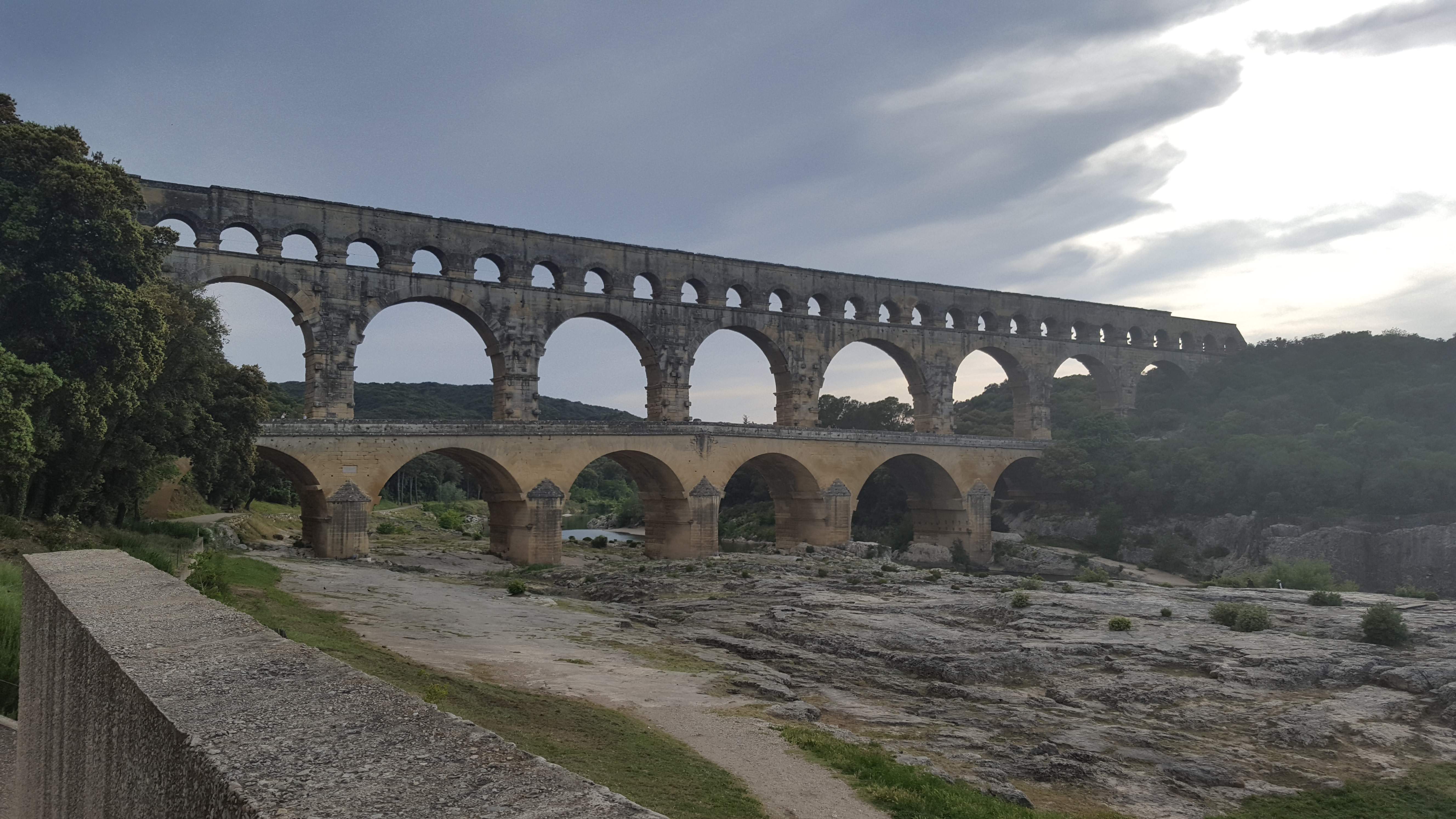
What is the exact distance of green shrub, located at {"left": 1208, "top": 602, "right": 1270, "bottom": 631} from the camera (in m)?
19.7

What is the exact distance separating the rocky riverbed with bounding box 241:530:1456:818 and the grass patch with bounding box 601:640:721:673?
0.79ft

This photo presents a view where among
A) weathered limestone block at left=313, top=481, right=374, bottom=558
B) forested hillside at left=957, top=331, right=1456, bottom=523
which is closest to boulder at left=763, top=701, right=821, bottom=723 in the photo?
weathered limestone block at left=313, top=481, right=374, bottom=558

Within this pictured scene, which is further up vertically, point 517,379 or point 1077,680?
point 517,379

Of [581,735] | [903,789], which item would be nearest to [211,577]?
[581,735]

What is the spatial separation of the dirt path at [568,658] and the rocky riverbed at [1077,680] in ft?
1.31

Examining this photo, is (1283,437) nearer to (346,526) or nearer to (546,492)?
(546,492)

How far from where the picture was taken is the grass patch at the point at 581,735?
8297 mm

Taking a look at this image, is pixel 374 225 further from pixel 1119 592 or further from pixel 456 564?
pixel 1119 592

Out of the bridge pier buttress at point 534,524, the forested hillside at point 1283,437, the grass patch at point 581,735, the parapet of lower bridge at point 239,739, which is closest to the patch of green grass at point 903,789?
the grass patch at point 581,735

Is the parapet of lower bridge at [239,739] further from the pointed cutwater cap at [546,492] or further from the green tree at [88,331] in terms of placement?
the pointed cutwater cap at [546,492]

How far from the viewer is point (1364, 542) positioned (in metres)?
37.4

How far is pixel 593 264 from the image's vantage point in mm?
38094

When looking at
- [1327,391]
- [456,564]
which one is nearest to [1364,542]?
[1327,391]

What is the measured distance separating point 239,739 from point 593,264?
36021 millimetres
